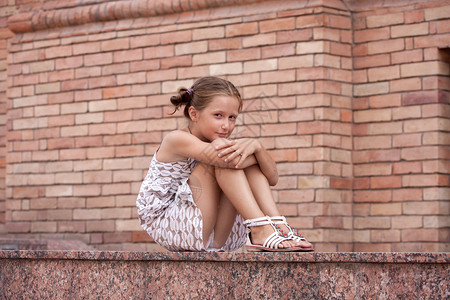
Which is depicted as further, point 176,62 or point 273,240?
point 176,62

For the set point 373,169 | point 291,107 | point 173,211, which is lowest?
point 173,211

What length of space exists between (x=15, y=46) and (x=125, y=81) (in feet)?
4.15

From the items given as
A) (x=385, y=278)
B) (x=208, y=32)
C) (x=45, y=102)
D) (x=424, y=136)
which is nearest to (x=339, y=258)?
(x=385, y=278)

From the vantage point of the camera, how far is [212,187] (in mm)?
4184

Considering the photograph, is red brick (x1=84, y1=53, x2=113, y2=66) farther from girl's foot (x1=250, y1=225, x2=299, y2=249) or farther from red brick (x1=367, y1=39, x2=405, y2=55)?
girl's foot (x1=250, y1=225, x2=299, y2=249)

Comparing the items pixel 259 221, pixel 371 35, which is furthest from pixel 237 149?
pixel 371 35

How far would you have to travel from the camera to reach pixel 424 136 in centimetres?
623

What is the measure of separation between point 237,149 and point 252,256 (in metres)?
0.57

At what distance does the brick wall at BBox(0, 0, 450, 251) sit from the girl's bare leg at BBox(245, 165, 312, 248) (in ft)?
7.03

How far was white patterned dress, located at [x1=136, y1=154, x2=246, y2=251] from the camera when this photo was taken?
421cm

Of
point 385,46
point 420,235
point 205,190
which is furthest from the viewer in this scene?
point 385,46

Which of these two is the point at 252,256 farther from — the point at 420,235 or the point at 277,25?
the point at 277,25

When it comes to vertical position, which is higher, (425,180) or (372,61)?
(372,61)

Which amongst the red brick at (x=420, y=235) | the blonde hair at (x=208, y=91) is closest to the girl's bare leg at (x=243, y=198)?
the blonde hair at (x=208, y=91)
